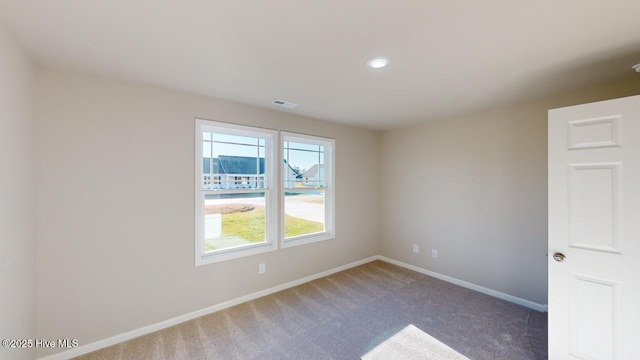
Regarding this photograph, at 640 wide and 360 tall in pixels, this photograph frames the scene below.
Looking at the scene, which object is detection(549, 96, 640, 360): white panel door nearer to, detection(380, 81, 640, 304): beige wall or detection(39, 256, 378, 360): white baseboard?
detection(380, 81, 640, 304): beige wall

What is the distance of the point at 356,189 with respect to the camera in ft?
14.2

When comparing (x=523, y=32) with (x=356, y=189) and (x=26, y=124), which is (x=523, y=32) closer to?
(x=356, y=189)

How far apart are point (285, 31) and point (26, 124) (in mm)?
2009

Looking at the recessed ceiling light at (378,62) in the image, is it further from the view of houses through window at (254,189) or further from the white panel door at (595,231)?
the view of houses through window at (254,189)

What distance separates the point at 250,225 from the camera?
324cm

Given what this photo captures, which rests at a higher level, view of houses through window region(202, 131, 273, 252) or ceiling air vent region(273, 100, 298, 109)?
ceiling air vent region(273, 100, 298, 109)

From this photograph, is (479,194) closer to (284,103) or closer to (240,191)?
(284,103)

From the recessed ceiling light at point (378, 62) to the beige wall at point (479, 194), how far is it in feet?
7.00

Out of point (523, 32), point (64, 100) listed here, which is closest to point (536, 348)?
point (523, 32)

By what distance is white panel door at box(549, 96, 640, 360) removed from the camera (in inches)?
66.1

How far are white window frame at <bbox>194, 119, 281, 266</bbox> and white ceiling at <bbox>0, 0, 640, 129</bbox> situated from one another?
438 mm

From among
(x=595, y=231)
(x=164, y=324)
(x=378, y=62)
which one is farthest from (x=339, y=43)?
(x=164, y=324)

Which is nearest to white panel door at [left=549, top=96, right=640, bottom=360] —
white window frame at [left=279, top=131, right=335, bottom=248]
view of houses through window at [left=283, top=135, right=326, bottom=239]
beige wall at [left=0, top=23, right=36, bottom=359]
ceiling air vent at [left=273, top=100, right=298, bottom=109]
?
ceiling air vent at [left=273, top=100, right=298, bottom=109]

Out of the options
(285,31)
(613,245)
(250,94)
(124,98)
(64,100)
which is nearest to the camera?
(285,31)
